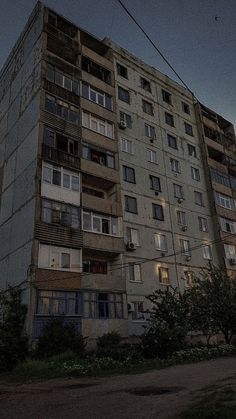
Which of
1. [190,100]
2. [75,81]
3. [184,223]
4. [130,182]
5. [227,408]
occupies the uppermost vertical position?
[190,100]

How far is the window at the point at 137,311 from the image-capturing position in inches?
1057

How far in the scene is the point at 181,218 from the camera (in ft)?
115

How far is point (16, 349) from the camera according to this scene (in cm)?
1917

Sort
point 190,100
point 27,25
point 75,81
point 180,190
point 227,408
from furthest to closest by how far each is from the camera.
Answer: point 190,100 < point 180,190 < point 27,25 < point 75,81 < point 227,408

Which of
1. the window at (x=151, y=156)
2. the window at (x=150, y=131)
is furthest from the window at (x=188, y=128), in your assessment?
the window at (x=151, y=156)

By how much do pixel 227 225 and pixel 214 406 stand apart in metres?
32.6

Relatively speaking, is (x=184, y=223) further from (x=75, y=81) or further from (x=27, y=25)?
(x=27, y=25)

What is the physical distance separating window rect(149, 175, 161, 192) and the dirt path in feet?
70.5

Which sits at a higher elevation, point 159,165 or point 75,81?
point 75,81

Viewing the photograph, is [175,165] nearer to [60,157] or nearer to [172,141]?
[172,141]

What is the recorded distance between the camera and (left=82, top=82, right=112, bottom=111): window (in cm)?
3231

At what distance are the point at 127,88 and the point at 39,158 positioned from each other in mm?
15691

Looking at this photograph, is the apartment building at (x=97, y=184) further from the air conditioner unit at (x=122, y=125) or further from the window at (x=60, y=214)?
the air conditioner unit at (x=122, y=125)

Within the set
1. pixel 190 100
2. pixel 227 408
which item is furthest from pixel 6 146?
pixel 227 408
